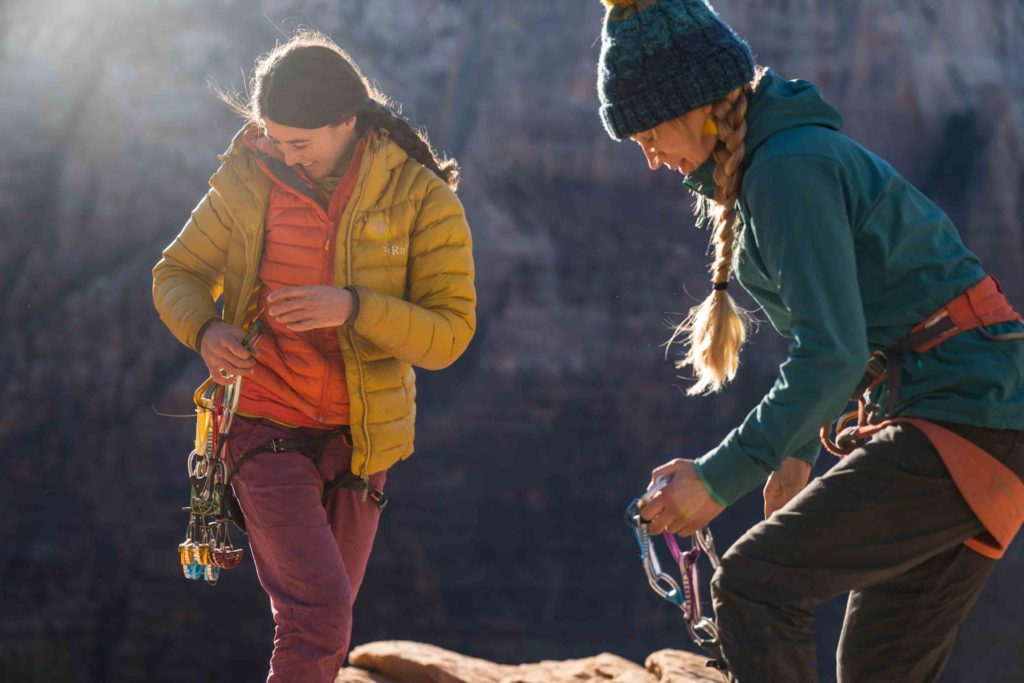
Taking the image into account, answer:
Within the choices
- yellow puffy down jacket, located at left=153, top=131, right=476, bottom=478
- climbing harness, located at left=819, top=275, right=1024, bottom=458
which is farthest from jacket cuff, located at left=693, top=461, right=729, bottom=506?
yellow puffy down jacket, located at left=153, top=131, right=476, bottom=478

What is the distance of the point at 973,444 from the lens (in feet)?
5.62

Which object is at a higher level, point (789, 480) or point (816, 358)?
point (816, 358)

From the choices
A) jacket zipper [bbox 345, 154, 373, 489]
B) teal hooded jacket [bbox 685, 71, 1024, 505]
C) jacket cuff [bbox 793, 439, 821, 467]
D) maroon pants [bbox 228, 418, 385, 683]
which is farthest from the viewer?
jacket zipper [bbox 345, 154, 373, 489]

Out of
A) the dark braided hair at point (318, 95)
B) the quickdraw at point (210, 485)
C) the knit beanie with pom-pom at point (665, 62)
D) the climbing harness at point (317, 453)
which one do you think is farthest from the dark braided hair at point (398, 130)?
the knit beanie with pom-pom at point (665, 62)

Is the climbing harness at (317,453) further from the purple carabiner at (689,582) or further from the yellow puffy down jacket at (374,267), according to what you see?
the purple carabiner at (689,582)

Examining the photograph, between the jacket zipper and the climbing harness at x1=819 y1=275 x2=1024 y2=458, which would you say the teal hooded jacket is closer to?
the climbing harness at x1=819 y1=275 x2=1024 y2=458

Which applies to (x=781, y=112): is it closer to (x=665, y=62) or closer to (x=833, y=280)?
(x=665, y=62)

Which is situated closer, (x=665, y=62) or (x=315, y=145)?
(x=665, y=62)

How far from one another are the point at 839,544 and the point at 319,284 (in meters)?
1.13

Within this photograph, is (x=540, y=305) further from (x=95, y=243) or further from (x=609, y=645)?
(x=95, y=243)

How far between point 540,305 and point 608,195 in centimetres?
99

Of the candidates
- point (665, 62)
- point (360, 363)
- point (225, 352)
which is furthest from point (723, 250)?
point (225, 352)

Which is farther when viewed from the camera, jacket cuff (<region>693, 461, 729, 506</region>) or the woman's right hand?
the woman's right hand

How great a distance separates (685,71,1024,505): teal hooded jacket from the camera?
1557 mm
